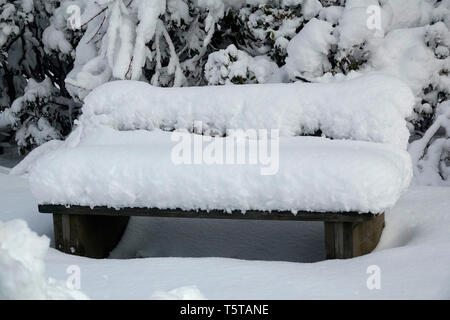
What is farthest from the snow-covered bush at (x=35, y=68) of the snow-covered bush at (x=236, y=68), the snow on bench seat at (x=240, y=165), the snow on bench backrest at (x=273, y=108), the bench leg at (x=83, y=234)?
the bench leg at (x=83, y=234)

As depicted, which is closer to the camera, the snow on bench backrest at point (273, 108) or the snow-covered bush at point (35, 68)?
Answer: the snow on bench backrest at point (273, 108)

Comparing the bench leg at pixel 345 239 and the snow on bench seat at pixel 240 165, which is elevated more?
the snow on bench seat at pixel 240 165

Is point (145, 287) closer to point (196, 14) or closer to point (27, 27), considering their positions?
point (196, 14)

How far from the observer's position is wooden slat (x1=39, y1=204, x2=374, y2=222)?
403 centimetres

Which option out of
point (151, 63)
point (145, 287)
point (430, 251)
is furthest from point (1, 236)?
point (151, 63)

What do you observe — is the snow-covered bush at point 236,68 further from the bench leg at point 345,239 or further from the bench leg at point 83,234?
the bench leg at point 345,239

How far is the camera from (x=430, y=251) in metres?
3.84

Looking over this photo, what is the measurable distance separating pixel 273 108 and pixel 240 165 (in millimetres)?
783

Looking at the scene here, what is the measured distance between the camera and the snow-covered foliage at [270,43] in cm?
816

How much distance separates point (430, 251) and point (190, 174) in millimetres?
1600

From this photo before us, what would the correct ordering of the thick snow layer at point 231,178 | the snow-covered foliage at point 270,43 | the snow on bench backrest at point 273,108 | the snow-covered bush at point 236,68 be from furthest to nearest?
the snow-covered bush at point 236,68
the snow-covered foliage at point 270,43
the snow on bench backrest at point 273,108
the thick snow layer at point 231,178

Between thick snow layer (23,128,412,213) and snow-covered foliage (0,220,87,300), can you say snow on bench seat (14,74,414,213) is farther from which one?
snow-covered foliage (0,220,87,300)

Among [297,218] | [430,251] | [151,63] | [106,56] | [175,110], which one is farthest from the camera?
[151,63]

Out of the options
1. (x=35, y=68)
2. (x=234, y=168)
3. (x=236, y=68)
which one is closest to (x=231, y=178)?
(x=234, y=168)
